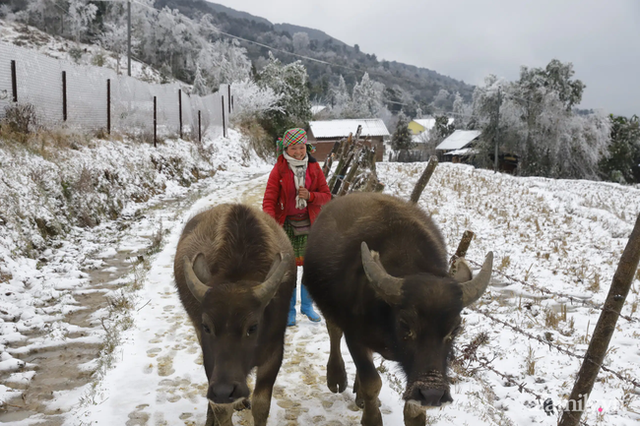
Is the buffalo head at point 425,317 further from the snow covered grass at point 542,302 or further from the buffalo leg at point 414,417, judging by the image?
the snow covered grass at point 542,302

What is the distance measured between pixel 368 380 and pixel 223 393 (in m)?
1.41

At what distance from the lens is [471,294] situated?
2.99 meters

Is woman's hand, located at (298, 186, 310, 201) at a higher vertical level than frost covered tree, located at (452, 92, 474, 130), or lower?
lower

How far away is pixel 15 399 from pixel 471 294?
431 centimetres

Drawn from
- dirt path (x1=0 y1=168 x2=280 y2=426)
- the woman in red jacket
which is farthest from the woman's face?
dirt path (x1=0 y1=168 x2=280 y2=426)

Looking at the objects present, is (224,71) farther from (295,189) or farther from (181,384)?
(181,384)

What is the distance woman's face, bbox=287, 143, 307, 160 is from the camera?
17.3 ft

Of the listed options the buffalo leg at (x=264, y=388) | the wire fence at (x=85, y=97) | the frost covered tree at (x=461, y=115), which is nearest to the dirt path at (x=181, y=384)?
the buffalo leg at (x=264, y=388)

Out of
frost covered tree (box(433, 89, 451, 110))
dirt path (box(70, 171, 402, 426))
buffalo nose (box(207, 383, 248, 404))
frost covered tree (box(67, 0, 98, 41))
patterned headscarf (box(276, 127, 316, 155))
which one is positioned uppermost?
frost covered tree (box(433, 89, 451, 110))

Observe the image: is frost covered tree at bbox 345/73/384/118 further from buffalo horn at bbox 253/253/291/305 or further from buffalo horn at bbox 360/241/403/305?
buffalo horn at bbox 253/253/291/305

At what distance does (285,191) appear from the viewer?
5449 millimetres

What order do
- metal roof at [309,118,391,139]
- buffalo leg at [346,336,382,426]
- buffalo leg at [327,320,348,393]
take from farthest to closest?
metal roof at [309,118,391,139] → buffalo leg at [327,320,348,393] → buffalo leg at [346,336,382,426]

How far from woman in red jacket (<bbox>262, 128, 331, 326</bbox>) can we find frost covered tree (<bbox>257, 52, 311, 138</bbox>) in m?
33.0

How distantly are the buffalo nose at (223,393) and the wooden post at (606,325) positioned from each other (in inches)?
97.5
